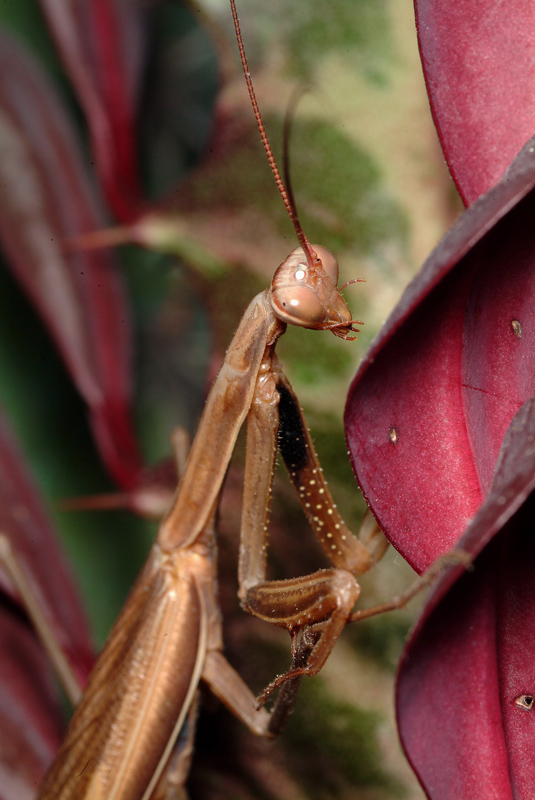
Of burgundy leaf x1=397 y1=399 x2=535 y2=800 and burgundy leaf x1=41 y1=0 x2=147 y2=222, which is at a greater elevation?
burgundy leaf x1=41 y1=0 x2=147 y2=222

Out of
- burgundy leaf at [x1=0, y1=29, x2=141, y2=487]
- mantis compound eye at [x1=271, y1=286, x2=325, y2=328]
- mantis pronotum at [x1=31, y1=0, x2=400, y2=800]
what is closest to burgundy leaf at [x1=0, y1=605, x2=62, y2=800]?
mantis pronotum at [x1=31, y1=0, x2=400, y2=800]

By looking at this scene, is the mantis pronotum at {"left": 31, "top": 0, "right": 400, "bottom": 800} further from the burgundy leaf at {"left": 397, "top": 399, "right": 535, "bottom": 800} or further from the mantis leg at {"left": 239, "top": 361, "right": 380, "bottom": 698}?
the burgundy leaf at {"left": 397, "top": 399, "right": 535, "bottom": 800}

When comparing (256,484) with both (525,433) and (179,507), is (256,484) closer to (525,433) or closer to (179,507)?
(179,507)

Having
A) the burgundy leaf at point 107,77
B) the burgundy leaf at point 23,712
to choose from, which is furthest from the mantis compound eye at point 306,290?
the burgundy leaf at point 23,712

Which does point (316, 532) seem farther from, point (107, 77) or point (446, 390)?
point (107, 77)

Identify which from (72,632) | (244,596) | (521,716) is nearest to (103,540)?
(72,632)

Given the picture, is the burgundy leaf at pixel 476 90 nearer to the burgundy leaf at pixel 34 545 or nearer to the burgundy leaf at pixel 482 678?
the burgundy leaf at pixel 482 678

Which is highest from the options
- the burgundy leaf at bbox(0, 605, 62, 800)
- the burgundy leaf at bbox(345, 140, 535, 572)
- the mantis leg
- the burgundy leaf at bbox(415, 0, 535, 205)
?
the burgundy leaf at bbox(415, 0, 535, 205)

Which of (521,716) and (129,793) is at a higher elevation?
(521,716)
